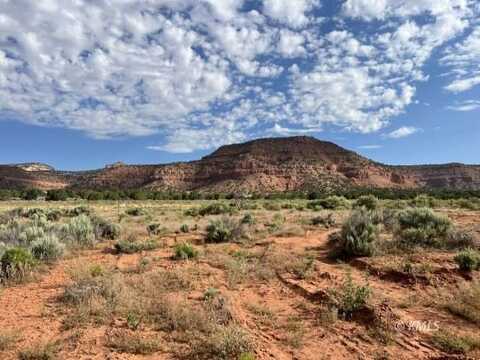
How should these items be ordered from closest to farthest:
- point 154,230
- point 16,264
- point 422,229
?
point 16,264, point 422,229, point 154,230

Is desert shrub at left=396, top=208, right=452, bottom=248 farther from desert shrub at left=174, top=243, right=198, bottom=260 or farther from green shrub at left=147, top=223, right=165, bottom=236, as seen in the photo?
green shrub at left=147, top=223, right=165, bottom=236

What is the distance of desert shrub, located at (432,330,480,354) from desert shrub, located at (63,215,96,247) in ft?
34.7

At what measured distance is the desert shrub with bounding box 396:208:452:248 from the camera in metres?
10.4

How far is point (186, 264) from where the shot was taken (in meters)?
9.41

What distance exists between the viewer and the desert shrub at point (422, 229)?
10430 mm

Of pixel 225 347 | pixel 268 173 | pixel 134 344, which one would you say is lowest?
pixel 134 344

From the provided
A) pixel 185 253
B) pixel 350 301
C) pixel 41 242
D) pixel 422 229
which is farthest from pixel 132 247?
pixel 422 229

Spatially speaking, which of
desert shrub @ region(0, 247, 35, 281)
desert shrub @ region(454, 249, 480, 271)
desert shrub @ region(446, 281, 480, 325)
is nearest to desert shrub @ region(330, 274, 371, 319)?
desert shrub @ region(446, 281, 480, 325)

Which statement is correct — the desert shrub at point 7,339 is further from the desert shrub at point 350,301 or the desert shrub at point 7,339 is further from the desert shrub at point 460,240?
the desert shrub at point 460,240

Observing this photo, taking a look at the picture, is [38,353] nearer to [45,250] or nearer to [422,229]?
[45,250]

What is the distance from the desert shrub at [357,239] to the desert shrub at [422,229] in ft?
3.09

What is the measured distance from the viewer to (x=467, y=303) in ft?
19.9

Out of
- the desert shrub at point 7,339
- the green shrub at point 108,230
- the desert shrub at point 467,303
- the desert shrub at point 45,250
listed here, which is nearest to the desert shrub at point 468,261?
the desert shrub at point 467,303

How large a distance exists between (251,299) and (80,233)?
823cm
